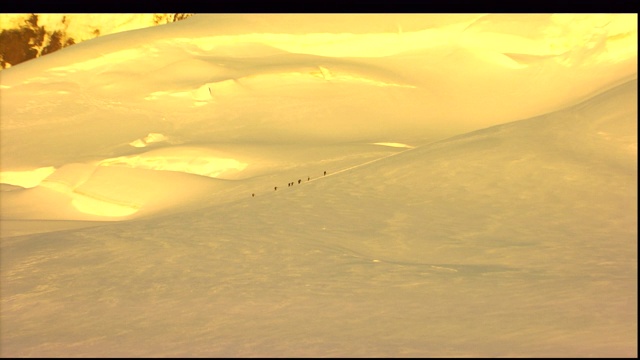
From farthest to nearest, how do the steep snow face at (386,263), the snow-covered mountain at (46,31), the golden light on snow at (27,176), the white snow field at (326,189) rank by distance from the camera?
the snow-covered mountain at (46,31) → the golden light on snow at (27,176) → the white snow field at (326,189) → the steep snow face at (386,263)

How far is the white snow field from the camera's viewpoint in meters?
3.59

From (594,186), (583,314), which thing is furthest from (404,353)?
(594,186)

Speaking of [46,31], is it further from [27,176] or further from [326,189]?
[326,189]

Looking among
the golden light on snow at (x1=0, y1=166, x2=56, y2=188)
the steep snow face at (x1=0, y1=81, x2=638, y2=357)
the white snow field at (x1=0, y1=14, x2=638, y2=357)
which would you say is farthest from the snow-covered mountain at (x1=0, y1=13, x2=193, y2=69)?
the steep snow face at (x1=0, y1=81, x2=638, y2=357)

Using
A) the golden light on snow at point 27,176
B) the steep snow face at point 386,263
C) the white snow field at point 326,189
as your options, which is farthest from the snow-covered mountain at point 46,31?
the steep snow face at point 386,263

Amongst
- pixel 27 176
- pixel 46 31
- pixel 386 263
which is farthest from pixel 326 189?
pixel 46 31

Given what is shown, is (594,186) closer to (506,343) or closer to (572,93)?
(572,93)

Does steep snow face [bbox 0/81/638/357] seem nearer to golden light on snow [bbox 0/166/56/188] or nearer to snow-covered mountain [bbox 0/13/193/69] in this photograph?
golden light on snow [bbox 0/166/56/188]

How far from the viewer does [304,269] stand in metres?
4.29

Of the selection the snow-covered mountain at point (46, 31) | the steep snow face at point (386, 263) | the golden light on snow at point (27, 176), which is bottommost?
the steep snow face at point (386, 263)

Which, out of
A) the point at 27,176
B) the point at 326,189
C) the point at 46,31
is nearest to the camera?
the point at 326,189

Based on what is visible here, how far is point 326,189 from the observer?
213 inches

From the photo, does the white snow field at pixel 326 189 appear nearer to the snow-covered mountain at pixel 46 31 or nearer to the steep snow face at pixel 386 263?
the steep snow face at pixel 386 263

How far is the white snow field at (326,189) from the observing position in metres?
3.59
